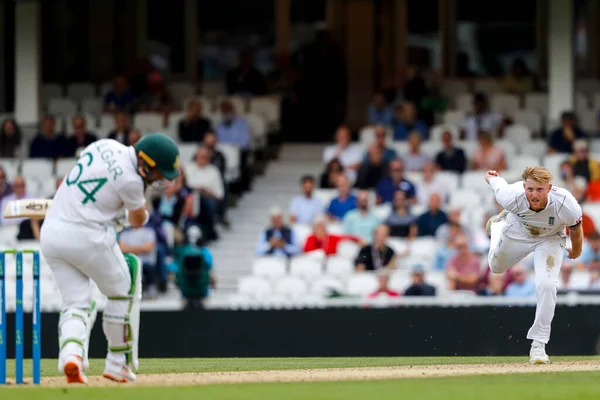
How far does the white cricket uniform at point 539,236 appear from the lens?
10.4 meters

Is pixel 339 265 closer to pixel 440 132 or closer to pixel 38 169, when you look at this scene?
pixel 440 132

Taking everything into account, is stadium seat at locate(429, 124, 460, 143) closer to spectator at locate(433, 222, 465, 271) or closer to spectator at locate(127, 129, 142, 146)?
spectator at locate(433, 222, 465, 271)

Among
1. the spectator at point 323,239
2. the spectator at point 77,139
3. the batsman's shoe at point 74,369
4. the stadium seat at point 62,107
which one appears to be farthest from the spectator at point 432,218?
the batsman's shoe at point 74,369

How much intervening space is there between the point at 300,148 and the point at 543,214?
1126cm

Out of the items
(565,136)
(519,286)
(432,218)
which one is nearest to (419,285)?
(519,286)

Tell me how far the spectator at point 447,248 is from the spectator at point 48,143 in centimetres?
625

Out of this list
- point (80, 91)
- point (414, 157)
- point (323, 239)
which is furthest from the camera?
point (80, 91)

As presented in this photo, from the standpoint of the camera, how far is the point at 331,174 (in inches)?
723

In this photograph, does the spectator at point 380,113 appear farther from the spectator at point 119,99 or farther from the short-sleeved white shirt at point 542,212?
the short-sleeved white shirt at point 542,212

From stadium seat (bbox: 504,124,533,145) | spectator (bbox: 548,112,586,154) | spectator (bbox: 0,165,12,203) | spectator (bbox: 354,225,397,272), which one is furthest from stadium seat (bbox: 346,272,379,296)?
spectator (bbox: 0,165,12,203)

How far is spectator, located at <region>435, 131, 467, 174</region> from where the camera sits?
718 inches

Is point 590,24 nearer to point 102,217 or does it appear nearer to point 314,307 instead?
point 314,307

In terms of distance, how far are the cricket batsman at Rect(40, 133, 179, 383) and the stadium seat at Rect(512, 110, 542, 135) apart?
11.5 metres

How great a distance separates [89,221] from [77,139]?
10877 mm
